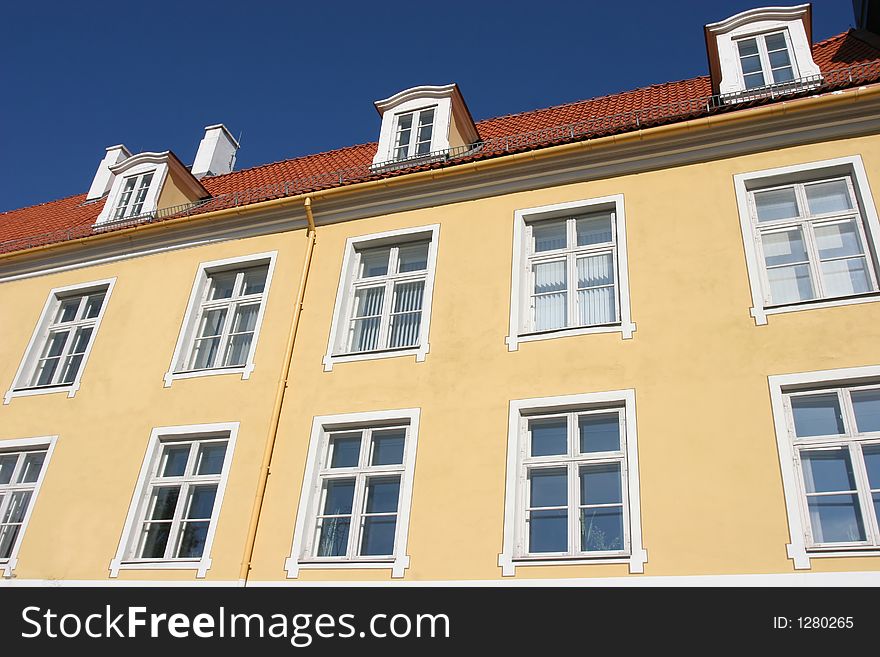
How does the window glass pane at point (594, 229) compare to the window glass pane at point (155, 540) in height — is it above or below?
above

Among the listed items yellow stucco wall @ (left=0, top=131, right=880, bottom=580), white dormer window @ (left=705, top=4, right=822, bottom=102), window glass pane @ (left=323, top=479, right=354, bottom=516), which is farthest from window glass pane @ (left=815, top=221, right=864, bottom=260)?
window glass pane @ (left=323, top=479, right=354, bottom=516)

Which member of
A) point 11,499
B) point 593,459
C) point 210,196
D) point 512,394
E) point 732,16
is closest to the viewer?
point 593,459

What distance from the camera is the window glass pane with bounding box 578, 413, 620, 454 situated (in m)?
9.15

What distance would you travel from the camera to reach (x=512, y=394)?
32.1 feet

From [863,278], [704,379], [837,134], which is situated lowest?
[704,379]

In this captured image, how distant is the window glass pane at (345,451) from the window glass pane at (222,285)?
3642mm

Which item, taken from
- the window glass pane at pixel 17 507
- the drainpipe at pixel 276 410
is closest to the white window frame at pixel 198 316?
the drainpipe at pixel 276 410

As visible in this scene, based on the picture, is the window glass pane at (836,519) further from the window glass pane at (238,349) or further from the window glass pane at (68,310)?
the window glass pane at (68,310)

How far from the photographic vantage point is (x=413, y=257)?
12.0 m

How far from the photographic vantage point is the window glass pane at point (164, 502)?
10605 mm

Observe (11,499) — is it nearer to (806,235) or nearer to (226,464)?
(226,464)
